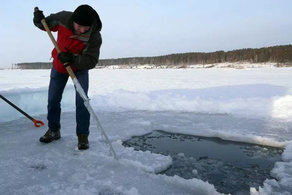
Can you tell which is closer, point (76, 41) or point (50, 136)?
point (76, 41)

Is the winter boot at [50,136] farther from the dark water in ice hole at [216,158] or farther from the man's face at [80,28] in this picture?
the man's face at [80,28]

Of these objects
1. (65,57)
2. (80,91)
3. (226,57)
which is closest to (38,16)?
(65,57)

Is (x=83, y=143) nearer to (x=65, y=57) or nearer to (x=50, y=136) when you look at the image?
(x=50, y=136)

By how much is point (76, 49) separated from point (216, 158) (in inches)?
75.3

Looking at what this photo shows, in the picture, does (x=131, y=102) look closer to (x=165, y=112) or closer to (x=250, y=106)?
(x=165, y=112)

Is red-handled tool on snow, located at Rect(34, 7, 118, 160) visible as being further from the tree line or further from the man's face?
the tree line

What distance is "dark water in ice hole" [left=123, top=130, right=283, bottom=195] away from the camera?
7.70 feet

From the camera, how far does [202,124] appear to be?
4410 millimetres

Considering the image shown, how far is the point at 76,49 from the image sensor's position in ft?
9.44

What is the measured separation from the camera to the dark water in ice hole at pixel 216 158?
2348mm

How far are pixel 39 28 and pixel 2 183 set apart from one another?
171 cm

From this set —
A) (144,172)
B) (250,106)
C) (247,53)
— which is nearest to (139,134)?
(144,172)

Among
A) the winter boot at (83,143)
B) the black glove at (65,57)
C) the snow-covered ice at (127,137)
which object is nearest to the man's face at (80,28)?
the black glove at (65,57)

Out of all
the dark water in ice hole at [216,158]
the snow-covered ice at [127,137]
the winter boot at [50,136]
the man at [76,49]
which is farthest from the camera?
the winter boot at [50,136]
